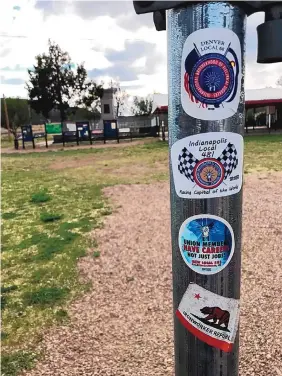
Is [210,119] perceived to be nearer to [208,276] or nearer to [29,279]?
[208,276]

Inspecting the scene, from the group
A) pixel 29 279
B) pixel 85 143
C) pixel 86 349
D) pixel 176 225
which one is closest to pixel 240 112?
pixel 176 225

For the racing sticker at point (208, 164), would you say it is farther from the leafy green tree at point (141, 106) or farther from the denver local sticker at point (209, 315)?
the leafy green tree at point (141, 106)

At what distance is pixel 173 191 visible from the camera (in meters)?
1.59

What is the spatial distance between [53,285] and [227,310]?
10.7 feet

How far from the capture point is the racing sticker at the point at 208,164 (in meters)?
1.47

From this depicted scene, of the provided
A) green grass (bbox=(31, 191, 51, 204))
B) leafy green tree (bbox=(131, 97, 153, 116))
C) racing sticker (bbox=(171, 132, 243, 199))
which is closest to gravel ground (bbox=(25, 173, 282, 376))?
racing sticker (bbox=(171, 132, 243, 199))

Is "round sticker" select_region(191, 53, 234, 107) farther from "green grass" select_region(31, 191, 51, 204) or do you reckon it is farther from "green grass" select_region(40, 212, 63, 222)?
"green grass" select_region(31, 191, 51, 204)

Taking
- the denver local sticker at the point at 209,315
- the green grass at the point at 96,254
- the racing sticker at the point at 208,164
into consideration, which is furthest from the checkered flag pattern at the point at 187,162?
the green grass at the point at 96,254

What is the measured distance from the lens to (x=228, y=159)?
150cm

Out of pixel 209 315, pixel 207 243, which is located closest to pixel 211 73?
pixel 207 243

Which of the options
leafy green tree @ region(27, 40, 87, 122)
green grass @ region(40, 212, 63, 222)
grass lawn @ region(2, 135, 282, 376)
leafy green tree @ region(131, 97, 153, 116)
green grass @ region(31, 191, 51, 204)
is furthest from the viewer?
leafy green tree @ region(131, 97, 153, 116)

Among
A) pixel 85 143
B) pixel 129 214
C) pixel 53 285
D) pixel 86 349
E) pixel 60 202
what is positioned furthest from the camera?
pixel 85 143

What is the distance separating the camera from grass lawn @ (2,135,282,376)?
3.71 metres

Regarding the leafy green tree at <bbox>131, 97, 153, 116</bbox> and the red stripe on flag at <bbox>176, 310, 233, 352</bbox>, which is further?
the leafy green tree at <bbox>131, 97, 153, 116</bbox>
